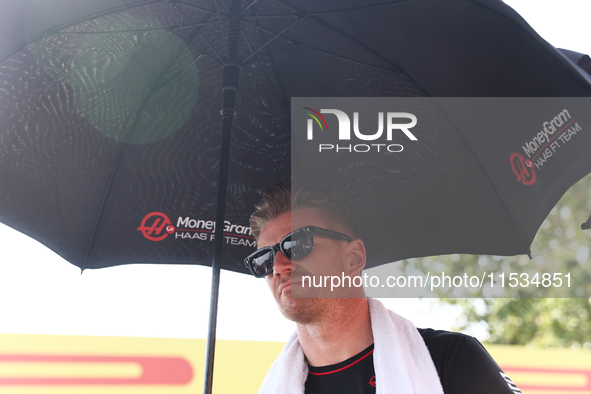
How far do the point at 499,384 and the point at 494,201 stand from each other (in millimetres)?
1063

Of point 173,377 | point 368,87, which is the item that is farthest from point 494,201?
point 173,377

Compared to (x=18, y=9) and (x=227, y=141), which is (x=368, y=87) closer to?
(x=227, y=141)

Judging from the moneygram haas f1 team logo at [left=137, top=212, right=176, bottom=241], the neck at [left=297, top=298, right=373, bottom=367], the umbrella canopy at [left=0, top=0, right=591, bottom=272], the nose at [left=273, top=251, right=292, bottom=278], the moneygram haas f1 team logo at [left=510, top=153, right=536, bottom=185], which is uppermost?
the umbrella canopy at [left=0, top=0, right=591, bottom=272]

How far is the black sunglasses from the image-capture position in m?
2.26

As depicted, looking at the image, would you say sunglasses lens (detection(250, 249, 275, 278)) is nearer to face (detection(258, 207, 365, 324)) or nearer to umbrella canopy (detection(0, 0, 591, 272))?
face (detection(258, 207, 365, 324))

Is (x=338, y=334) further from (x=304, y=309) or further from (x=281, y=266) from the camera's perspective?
(x=281, y=266)

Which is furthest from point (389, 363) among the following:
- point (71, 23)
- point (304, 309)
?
point (71, 23)

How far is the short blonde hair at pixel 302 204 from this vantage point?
2.50 meters

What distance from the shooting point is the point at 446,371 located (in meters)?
1.95

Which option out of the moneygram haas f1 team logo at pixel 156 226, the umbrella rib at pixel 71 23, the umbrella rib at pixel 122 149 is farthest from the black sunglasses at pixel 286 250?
the umbrella rib at pixel 71 23

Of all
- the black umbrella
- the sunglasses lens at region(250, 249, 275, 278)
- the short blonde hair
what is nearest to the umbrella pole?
the black umbrella

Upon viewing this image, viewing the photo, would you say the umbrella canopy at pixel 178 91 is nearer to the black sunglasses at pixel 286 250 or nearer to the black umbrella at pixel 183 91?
the black umbrella at pixel 183 91

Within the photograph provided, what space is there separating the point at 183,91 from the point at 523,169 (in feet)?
6.22

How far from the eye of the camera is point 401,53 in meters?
2.24
